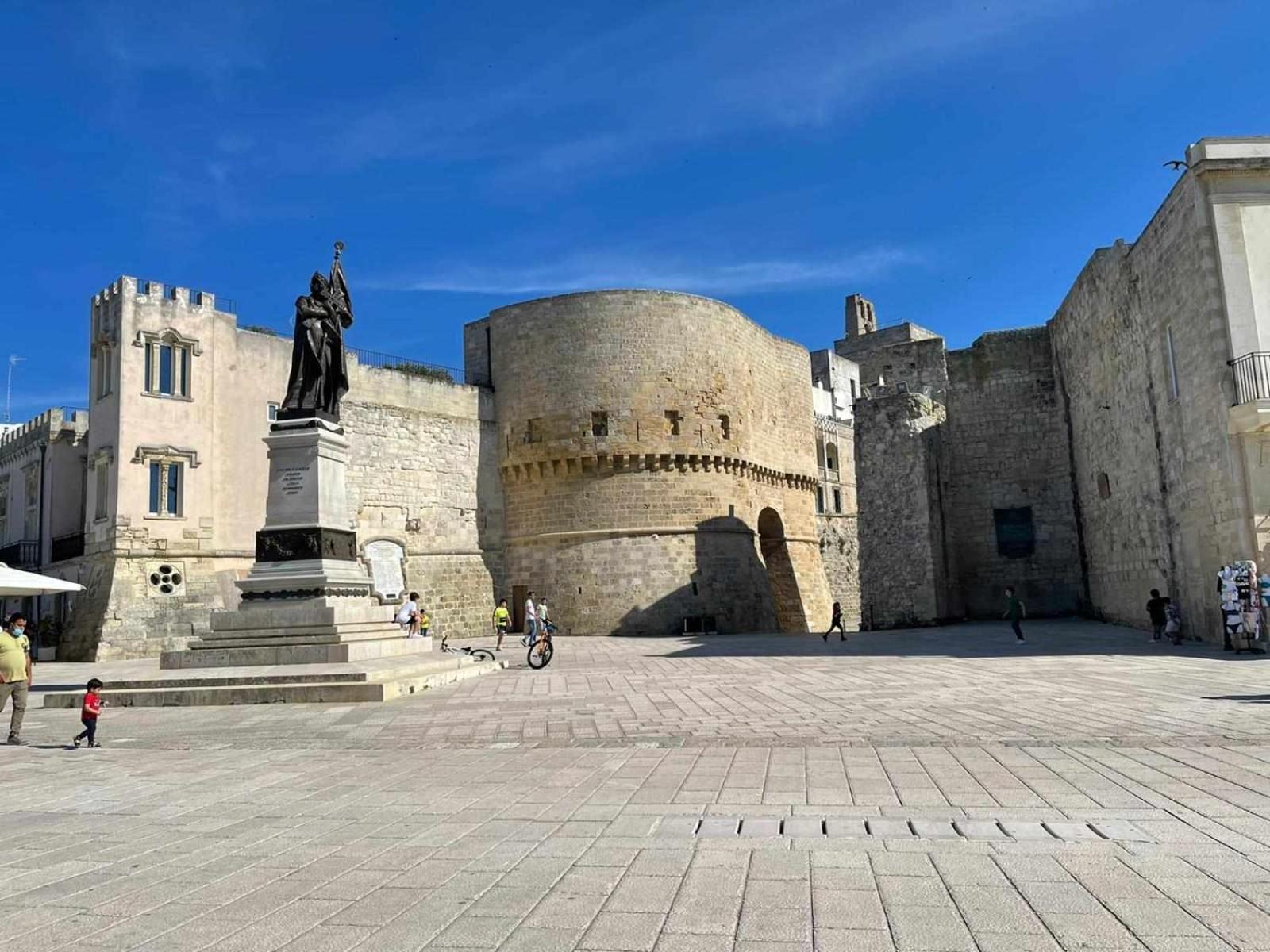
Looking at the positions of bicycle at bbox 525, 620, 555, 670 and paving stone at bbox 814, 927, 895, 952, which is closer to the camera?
paving stone at bbox 814, 927, 895, 952

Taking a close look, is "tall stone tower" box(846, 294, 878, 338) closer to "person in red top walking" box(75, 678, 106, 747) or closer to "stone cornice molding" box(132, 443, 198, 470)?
"stone cornice molding" box(132, 443, 198, 470)

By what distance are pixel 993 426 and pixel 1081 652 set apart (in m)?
12.1

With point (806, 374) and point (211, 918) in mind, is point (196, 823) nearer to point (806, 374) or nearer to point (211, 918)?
point (211, 918)

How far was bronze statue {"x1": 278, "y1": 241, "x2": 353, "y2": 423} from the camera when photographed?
1395 cm

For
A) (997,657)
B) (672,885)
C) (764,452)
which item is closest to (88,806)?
(672,885)

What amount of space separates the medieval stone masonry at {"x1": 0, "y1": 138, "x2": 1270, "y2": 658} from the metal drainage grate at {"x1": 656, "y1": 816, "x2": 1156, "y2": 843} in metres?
11.9

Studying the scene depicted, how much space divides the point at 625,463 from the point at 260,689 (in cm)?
1942

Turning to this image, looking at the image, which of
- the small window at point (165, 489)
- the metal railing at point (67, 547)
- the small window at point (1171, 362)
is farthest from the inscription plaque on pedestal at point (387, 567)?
the small window at point (1171, 362)

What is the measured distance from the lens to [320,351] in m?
14.2

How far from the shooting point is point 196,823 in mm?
4949

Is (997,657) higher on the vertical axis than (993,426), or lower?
lower

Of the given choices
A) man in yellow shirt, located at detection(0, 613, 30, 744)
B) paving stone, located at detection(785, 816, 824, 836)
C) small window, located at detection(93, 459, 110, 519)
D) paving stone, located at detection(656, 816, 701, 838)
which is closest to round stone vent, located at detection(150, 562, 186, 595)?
small window, located at detection(93, 459, 110, 519)

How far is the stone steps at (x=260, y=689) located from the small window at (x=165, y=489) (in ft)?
39.9

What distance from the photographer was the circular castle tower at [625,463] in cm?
2872
